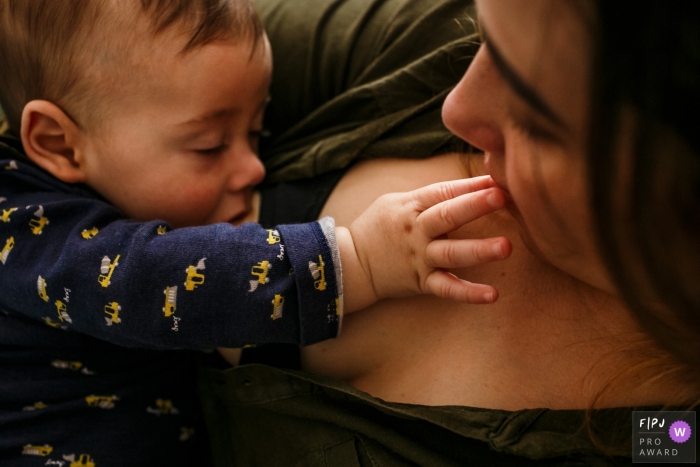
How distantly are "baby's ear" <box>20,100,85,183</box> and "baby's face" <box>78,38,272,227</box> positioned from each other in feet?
0.08

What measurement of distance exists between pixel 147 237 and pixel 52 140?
29 cm

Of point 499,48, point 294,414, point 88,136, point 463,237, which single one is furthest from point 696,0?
point 88,136

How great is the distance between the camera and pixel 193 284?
76 cm

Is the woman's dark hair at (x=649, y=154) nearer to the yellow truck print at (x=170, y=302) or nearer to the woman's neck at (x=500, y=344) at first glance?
the woman's neck at (x=500, y=344)

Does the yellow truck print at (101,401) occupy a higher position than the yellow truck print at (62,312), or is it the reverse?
the yellow truck print at (62,312)

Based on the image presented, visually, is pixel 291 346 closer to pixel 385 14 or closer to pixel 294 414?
pixel 294 414

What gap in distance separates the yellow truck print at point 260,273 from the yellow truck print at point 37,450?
456mm

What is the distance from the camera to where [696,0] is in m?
0.42

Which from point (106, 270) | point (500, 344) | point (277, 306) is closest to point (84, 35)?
point (106, 270)

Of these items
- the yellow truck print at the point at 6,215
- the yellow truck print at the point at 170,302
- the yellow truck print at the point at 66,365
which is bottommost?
the yellow truck print at the point at 66,365

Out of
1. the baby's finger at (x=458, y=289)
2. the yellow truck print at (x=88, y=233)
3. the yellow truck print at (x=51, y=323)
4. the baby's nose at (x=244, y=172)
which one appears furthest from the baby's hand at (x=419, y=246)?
the yellow truck print at (x=51, y=323)

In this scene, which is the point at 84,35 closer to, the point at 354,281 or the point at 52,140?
the point at 52,140

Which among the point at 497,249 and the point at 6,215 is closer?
the point at 497,249

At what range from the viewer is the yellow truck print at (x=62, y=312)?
81 cm
